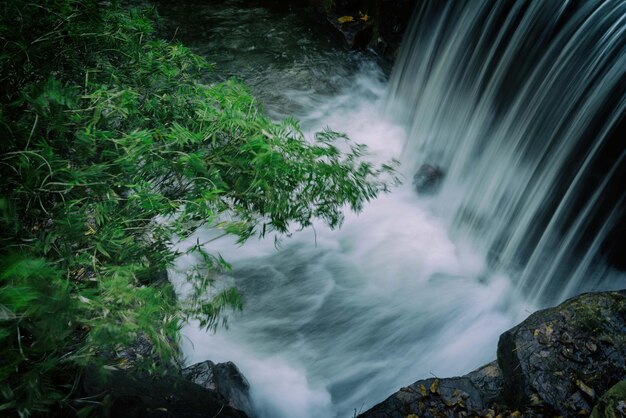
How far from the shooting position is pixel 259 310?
232 inches

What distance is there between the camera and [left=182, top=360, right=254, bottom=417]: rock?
165 inches

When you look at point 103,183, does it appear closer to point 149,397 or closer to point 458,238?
point 149,397

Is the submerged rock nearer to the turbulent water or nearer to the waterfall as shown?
the turbulent water

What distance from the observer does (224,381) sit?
4.33 metres

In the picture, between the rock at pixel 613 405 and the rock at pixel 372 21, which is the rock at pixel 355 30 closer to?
the rock at pixel 372 21

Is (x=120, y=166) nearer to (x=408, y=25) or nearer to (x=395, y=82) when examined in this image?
(x=395, y=82)

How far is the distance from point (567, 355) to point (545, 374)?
0.88 feet

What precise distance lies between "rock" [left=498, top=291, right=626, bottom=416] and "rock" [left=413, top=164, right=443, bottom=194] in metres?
3.71

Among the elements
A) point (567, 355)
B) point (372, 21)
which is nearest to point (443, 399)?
point (567, 355)

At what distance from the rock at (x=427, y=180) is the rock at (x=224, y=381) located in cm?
457

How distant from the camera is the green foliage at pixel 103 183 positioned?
2.27 metres

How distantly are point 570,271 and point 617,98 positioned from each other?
6.84 ft

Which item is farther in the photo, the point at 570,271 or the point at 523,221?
the point at 523,221

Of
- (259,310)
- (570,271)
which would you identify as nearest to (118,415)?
(259,310)
